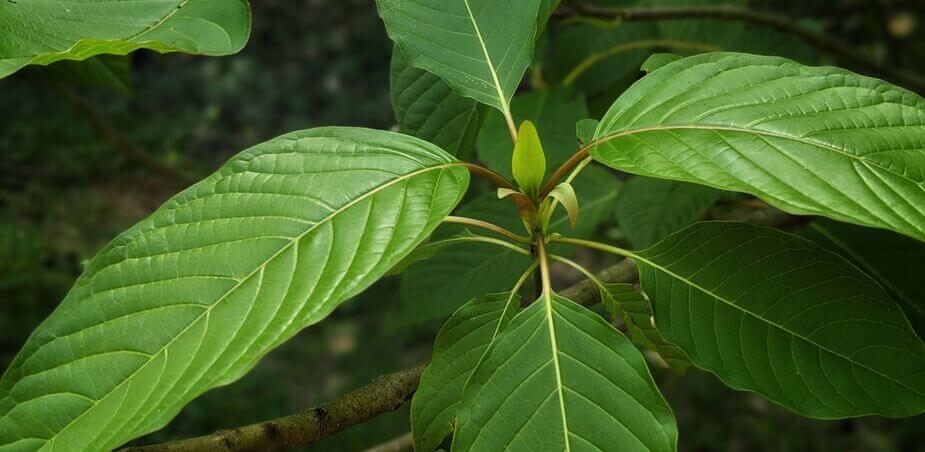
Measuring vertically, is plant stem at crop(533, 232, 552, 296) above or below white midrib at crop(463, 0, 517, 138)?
below

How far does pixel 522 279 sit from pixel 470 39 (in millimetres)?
310

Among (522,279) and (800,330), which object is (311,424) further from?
(800,330)

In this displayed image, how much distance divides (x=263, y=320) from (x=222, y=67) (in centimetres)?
491

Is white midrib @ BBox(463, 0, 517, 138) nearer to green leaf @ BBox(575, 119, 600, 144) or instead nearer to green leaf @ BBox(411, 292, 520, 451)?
green leaf @ BBox(575, 119, 600, 144)

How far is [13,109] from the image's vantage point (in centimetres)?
437

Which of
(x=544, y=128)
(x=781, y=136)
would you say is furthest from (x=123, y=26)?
(x=544, y=128)

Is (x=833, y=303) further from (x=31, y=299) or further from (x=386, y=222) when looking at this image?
(x=31, y=299)

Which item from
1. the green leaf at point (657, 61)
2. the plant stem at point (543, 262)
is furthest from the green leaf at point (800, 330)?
the green leaf at point (657, 61)

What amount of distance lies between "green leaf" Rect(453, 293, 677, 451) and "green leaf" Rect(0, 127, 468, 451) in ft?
0.55

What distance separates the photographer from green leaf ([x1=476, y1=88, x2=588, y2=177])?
1495 mm

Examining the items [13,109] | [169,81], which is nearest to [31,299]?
[13,109]

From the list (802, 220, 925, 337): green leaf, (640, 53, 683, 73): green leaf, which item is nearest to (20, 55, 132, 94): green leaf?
A: (640, 53, 683, 73): green leaf

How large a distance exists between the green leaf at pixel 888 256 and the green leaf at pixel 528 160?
Result: 2.28 feet

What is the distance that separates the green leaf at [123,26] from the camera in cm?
88
